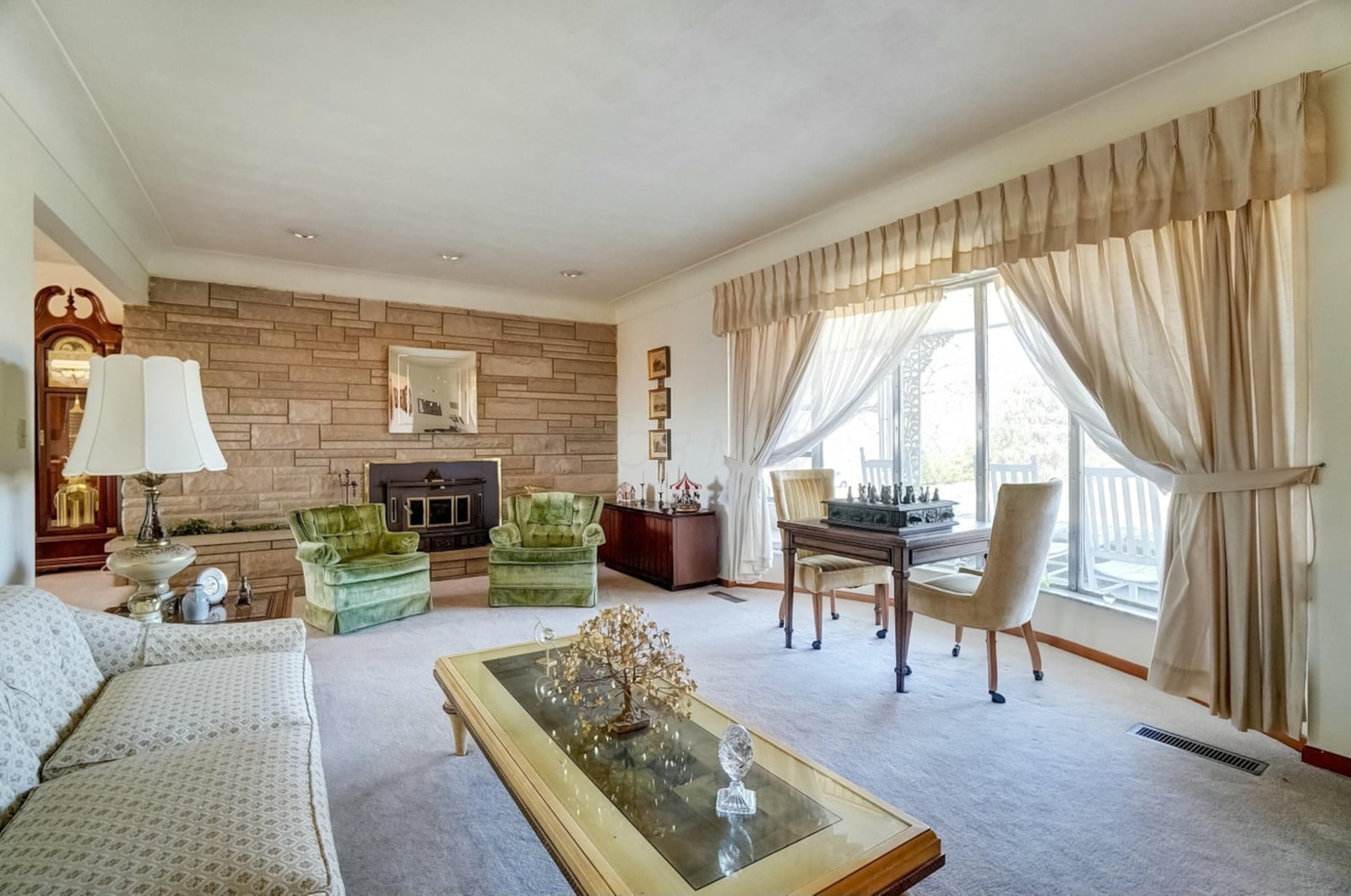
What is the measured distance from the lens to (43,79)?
250 centimetres

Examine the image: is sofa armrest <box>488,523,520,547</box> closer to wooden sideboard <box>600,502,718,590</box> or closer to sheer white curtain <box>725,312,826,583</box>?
wooden sideboard <box>600,502,718,590</box>

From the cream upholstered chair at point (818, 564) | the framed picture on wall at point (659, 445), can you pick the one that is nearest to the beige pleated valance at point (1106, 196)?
the cream upholstered chair at point (818, 564)

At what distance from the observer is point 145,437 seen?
→ 2326 mm

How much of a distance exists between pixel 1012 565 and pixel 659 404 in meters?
3.80

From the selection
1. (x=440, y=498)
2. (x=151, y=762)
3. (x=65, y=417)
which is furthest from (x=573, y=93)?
(x=65, y=417)

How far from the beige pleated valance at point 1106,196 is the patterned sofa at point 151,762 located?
3600mm

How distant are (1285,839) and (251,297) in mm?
6788

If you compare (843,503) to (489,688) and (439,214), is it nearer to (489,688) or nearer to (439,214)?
(489,688)

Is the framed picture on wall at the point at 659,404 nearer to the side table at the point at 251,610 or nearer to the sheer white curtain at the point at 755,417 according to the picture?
the sheer white curtain at the point at 755,417

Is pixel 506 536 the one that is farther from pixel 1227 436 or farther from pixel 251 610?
pixel 1227 436

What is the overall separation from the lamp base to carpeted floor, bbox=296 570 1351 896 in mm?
832

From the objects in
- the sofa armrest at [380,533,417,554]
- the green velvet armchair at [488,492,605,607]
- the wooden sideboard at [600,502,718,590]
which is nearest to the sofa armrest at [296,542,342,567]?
the sofa armrest at [380,533,417,554]

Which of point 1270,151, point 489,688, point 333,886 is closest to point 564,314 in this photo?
point 489,688

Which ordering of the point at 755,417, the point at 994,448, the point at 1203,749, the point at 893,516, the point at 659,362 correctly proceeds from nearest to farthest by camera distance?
the point at 1203,749, the point at 893,516, the point at 994,448, the point at 755,417, the point at 659,362
